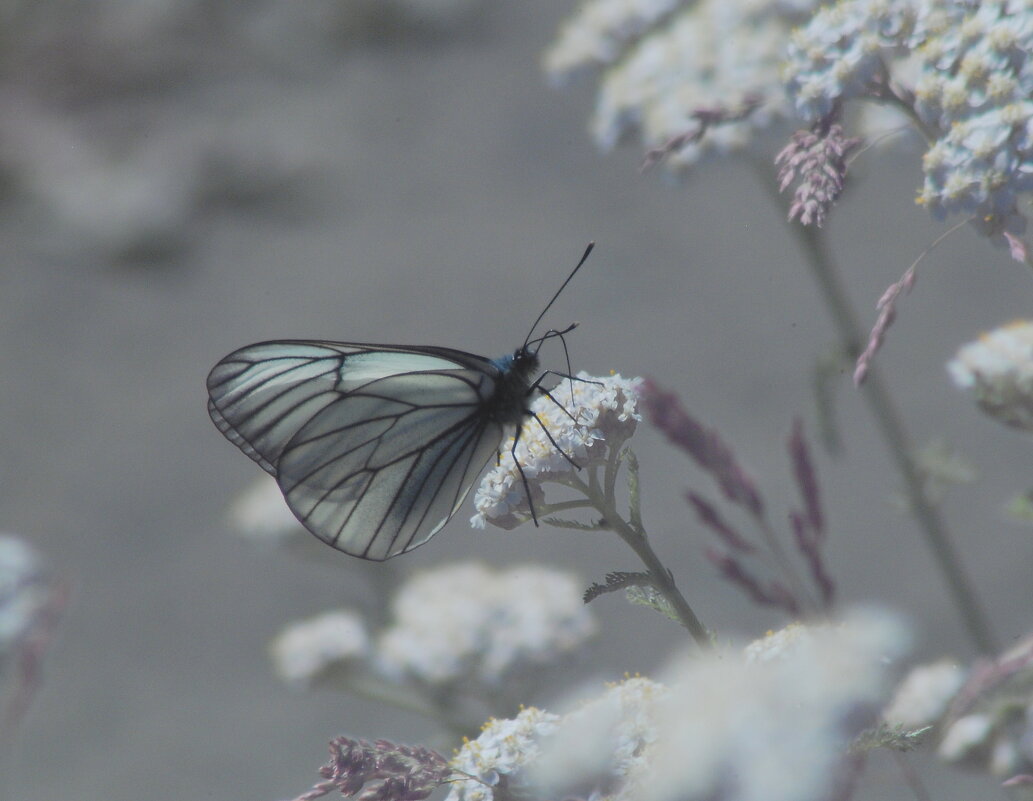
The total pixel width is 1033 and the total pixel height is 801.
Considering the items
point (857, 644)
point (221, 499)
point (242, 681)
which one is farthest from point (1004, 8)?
point (221, 499)

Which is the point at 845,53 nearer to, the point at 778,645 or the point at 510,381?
the point at 510,381

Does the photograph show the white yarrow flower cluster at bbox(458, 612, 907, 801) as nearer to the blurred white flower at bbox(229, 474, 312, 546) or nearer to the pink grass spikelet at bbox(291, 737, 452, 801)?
the pink grass spikelet at bbox(291, 737, 452, 801)

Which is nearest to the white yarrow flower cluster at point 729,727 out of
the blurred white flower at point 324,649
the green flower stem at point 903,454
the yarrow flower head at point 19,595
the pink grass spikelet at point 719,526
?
the pink grass spikelet at point 719,526

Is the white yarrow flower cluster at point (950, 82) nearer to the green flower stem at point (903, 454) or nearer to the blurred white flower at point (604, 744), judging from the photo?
the green flower stem at point (903, 454)

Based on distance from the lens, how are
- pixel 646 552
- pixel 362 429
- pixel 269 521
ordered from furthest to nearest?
pixel 269 521, pixel 362 429, pixel 646 552

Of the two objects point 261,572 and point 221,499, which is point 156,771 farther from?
point 221,499

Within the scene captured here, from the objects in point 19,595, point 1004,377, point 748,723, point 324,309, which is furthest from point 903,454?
point 324,309

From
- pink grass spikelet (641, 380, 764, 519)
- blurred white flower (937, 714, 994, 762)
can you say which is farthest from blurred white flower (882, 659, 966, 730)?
pink grass spikelet (641, 380, 764, 519)
